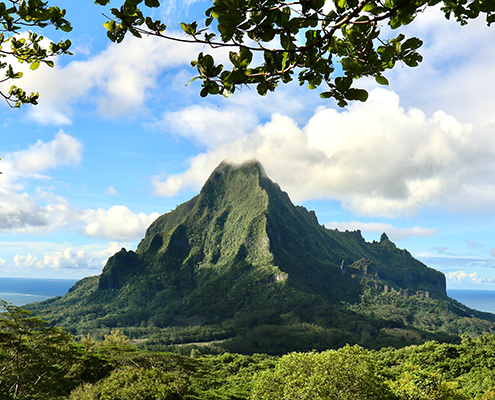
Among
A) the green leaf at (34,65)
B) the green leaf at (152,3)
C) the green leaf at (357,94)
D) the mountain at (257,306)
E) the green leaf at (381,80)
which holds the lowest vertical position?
the mountain at (257,306)

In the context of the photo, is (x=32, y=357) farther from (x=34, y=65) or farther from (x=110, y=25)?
(x=110, y=25)

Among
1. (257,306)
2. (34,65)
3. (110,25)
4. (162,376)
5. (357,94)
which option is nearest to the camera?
(357,94)

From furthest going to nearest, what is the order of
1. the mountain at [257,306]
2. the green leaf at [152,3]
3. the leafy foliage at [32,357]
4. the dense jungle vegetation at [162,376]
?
the mountain at [257,306] → the leafy foliage at [32,357] → the dense jungle vegetation at [162,376] → the green leaf at [152,3]

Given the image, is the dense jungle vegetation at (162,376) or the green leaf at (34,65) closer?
the green leaf at (34,65)

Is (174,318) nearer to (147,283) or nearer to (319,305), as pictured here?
(147,283)

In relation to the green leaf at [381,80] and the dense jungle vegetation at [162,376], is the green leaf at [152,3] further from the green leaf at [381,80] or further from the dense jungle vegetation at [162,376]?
the dense jungle vegetation at [162,376]

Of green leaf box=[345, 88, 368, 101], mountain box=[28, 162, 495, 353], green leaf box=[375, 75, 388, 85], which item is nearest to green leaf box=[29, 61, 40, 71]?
green leaf box=[345, 88, 368, 101]

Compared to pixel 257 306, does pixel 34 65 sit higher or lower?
higher

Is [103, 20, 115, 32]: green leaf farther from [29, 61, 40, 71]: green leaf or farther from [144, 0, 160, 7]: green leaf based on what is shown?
[29, 61, 40, 71]: green leaf

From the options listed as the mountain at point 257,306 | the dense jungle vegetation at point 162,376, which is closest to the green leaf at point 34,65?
the dense jungle vegetation at point 162,376

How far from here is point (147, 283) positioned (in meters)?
189

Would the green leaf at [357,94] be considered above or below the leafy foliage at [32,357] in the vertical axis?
above

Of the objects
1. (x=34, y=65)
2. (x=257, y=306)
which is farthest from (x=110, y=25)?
(x=257, y=306)

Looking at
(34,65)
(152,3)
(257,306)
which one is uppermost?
(34,65)
